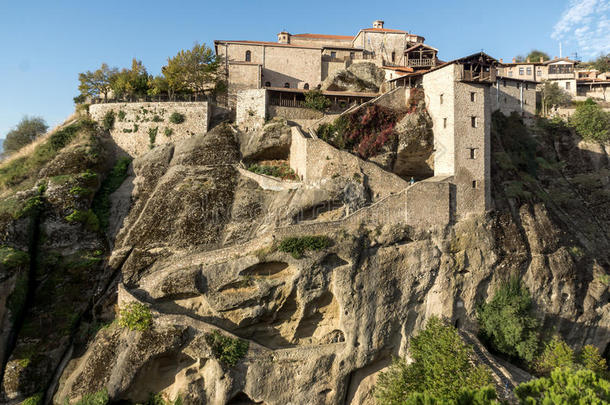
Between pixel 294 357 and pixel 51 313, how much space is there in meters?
14.4

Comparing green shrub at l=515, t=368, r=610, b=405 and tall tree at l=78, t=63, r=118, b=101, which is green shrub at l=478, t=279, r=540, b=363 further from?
tall tree at l=78, t=63, r=118, b=101

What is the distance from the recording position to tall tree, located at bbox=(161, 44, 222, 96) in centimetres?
3550

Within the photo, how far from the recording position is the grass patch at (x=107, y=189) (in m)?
28.3

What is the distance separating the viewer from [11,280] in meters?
22.2

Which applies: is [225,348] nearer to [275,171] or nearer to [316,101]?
[275,171]

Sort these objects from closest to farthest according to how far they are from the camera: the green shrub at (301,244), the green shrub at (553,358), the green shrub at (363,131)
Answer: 1. the green shrub at (301,244)
2. the green shrub at (553,358)
3. the green shrub at (363,131)

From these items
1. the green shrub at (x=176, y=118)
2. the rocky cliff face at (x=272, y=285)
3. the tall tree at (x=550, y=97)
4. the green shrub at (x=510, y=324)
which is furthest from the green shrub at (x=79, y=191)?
the tall tree at (x=550, y=97)

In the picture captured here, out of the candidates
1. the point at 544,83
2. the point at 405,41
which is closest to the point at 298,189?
the point at 405,41

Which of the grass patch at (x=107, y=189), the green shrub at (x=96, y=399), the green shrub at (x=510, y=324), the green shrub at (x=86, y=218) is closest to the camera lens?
the green shrub at (x=96, y=399)

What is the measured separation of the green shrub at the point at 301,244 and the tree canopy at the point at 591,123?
33.4 metres

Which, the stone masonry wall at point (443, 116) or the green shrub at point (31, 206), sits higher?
the stone masonry wall at point (443, 116)

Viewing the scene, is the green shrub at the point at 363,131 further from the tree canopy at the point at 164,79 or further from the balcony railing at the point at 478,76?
the tree canopy at the point at 164,79

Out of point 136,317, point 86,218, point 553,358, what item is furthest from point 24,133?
point 553,358

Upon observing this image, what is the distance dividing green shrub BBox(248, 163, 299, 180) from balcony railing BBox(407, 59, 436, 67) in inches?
732
